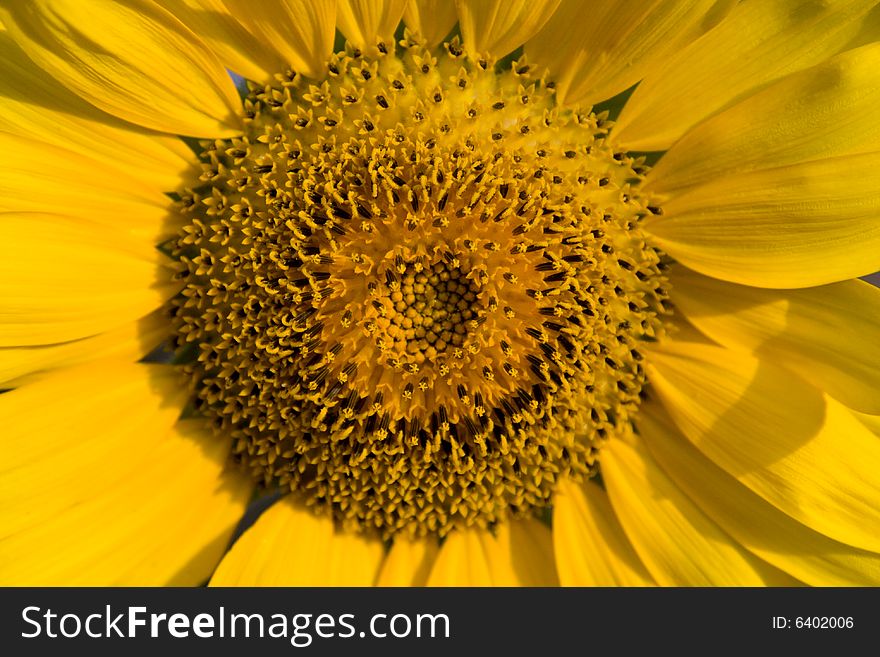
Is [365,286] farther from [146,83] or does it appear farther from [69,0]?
[69,0]

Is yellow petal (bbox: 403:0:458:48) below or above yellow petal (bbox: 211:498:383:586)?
above

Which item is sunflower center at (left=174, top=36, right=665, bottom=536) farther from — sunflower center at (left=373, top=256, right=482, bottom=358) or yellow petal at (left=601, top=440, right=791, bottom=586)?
yellow petal at (left=601, top=440, right=791, bottom=586)

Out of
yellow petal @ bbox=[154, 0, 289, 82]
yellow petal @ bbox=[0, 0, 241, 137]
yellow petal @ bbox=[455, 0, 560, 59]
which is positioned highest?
yellow petal @ bbox=[455, 0, 560, 59]

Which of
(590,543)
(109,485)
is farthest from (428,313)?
(109,485)

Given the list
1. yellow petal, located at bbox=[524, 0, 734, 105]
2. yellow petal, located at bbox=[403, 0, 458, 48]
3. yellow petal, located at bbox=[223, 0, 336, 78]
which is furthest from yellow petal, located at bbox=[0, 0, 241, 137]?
yellow petal, located at bbox=[524, 0, 734, 105]

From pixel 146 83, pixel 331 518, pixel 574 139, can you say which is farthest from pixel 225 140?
pixel 331 518

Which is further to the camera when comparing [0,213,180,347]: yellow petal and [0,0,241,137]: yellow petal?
[0,213,180,347]: yellow petal
